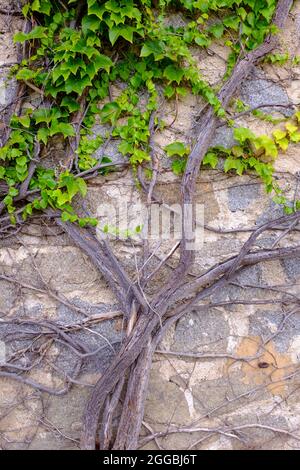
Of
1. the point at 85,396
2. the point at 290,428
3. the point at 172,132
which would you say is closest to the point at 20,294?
the point at 85,396

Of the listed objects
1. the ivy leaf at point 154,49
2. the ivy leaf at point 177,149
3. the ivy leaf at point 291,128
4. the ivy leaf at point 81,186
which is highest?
the ivy leaf at point 154,49

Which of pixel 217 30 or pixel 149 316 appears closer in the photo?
pixel 149 316

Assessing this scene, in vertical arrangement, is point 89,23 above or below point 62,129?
above

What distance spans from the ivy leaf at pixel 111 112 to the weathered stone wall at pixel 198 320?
0.24 metres

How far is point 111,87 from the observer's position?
2.17 meters

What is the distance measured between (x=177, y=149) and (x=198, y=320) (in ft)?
2.55

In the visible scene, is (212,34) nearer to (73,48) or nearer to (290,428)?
(73,48)

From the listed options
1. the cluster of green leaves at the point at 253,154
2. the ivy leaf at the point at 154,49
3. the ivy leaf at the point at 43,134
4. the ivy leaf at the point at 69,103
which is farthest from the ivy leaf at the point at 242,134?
the ivy leaf at the point at 43,134

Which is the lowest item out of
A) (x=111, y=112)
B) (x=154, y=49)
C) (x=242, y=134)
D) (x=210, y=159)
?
(x=210, y=159)

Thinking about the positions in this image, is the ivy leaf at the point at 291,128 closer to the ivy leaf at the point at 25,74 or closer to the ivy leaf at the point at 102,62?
the ivy leaf at the point at 102,62

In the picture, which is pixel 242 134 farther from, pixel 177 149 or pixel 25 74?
pixel 25 74

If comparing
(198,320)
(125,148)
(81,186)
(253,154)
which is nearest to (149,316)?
(198,320)

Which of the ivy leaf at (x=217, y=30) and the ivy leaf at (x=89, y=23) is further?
the ivy leaf at (x=217, y=30)

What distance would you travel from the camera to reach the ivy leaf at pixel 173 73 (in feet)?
6.87
